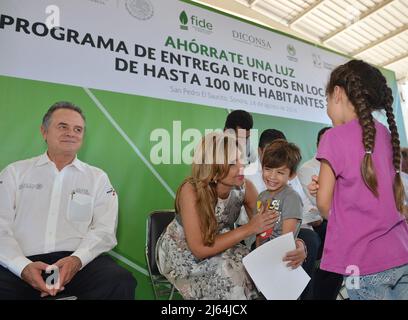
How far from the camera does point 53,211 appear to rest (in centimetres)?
186

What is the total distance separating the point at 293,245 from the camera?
4.74ft

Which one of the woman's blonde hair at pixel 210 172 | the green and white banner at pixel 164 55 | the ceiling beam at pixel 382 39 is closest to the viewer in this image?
the woman's blonde hair at pixel 210 172

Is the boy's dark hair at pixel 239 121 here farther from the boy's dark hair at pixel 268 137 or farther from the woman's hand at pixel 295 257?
the woman's hand at pixel 295 257

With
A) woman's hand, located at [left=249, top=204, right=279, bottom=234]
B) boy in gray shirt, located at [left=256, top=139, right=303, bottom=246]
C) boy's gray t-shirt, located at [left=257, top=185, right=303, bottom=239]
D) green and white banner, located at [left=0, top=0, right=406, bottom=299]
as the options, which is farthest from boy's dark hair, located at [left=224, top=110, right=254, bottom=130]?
woman's hand, located at [left=249, top=204, right=279, bottom=234]

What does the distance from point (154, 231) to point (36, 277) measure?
2.38 ft

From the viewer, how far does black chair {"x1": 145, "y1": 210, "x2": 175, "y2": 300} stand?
193cm

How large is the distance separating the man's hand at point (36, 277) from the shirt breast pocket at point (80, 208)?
374mm

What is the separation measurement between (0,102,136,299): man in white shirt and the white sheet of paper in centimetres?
69

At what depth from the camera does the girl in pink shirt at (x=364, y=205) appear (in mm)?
1026

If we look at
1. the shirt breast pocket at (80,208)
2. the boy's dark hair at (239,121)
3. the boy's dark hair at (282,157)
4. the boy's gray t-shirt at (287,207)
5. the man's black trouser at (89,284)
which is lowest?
the man's black trouser at (89,284)

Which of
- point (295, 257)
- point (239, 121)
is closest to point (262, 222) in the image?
point (295, 257)

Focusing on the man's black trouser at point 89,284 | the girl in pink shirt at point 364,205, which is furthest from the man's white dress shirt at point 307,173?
the man's black trouser at point 89,284

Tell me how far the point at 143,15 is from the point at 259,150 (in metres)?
1.56
